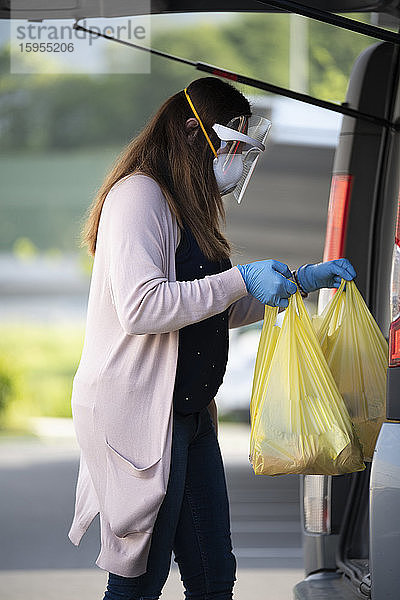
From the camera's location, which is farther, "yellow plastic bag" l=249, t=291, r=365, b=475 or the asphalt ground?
the asphalt ground

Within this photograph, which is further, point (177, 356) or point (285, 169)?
point (285, 169)

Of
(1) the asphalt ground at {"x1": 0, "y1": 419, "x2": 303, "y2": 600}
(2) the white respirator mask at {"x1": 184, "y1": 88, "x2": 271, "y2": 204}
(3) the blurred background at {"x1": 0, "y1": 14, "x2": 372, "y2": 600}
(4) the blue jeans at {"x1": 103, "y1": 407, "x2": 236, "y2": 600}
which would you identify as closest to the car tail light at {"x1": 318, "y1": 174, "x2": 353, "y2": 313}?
(3) the blurred background at {"x1": 0, "y1": 14, "x2": 372, "y2": 600}

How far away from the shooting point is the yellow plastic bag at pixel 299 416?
2541 mm

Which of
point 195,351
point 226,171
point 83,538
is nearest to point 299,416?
point 195,351

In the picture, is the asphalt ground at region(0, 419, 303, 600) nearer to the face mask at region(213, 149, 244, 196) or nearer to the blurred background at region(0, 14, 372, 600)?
the blurred background at region(0, 14, 372, 600)

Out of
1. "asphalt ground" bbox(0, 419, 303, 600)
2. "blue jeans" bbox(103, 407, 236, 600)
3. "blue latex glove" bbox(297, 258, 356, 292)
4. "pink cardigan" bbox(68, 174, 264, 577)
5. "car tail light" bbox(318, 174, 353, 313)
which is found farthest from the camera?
"asphalt ground" bbox(0, 419, 303, 600)

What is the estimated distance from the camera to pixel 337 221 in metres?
3.48

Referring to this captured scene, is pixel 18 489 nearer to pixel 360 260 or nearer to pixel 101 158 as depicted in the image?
pixel 360 260

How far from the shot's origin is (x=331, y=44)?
19234 millimetres

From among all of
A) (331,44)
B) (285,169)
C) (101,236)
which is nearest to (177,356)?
(101,236)

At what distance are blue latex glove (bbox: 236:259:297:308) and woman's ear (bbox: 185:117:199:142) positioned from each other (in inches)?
15.1

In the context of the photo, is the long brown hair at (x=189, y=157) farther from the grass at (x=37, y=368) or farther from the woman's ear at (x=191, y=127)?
the grass at (x=37, y=368)

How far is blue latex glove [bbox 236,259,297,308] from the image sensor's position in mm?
2559

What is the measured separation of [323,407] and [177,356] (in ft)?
1.27
